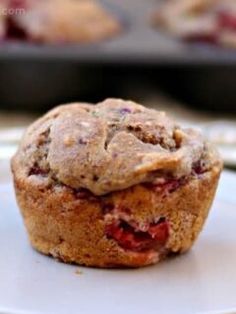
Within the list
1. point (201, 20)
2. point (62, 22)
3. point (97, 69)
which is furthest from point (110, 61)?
point (201, 20)

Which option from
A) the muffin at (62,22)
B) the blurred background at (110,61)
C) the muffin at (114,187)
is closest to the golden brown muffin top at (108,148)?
the muffin at (114,187)

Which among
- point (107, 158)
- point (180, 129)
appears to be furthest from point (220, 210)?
point (107, 158)

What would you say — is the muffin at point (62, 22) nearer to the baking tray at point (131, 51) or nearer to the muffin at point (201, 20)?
the baking tray at point (131, 51)

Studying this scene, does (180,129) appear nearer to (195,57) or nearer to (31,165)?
(31,165)

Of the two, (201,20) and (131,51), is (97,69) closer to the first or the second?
(131,51)

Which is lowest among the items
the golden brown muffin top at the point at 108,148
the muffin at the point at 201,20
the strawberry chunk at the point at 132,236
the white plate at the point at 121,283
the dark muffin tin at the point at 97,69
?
the dark muffin tin at the point at 97,69

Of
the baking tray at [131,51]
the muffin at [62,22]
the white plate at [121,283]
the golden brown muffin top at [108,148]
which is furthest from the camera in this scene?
the muffin at [62,22]
